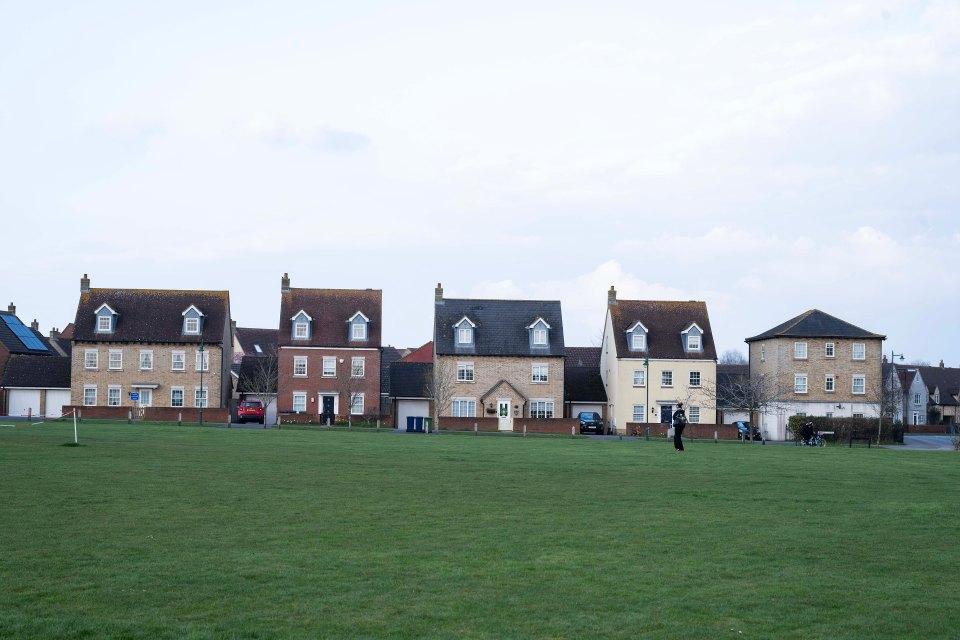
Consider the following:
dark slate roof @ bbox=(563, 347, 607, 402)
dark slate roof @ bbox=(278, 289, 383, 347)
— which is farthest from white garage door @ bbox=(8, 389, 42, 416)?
dark slate roof @ bbox=(563, 347, 607, 402)

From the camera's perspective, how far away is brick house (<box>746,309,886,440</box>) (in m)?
80.5

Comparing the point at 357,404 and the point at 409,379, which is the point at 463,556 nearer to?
the point at 357,404

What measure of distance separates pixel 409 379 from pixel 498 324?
8.84 m

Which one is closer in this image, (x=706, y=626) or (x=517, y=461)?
(x=706, y=626)

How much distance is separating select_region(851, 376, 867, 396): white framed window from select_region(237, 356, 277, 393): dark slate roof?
46094mm

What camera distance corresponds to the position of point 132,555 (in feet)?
42.4

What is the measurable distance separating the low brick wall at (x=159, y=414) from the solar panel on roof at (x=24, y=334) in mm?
23577

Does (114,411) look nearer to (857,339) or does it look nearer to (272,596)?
(857,339)

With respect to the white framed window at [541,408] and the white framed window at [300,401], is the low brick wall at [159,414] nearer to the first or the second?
the white framed window at [300,401]

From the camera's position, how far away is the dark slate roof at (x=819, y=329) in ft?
265

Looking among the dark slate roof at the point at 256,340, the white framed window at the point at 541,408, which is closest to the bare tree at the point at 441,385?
the white framed window at the point at 541,408

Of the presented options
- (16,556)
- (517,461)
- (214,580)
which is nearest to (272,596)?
(214,580)

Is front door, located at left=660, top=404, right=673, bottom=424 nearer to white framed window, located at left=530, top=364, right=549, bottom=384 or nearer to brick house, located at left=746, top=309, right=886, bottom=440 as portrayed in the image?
brick house, located at left=746, top=309, right=886, bottom=440

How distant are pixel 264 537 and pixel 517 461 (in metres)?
19.4
